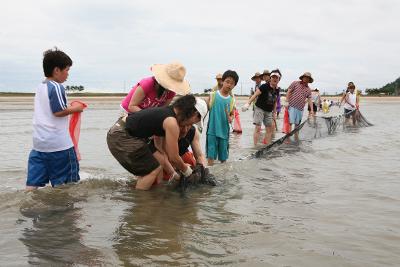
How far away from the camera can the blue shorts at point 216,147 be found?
253 inches

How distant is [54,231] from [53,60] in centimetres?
157

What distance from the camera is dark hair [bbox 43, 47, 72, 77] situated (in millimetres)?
4098

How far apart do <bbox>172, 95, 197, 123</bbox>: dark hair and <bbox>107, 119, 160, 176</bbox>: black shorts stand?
25.3 inches

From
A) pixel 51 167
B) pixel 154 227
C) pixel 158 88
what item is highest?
pixel 158 88

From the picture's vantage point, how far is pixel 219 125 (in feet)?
21.0

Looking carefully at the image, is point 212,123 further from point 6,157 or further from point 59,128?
point 6,157

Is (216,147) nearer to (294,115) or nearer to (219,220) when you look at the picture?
(219,220)

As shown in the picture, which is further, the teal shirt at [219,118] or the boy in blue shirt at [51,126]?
the teal shirt at [219,118]

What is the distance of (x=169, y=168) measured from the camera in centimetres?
488

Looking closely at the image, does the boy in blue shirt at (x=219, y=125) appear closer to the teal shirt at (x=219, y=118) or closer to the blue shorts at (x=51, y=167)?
the teal shirt at (x=219, y=118)

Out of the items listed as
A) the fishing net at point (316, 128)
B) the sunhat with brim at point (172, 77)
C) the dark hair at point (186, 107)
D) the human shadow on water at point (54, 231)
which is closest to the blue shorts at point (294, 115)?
the fishing net at point (316, 128)

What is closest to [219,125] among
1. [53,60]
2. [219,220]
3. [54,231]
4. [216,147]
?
[216,147]

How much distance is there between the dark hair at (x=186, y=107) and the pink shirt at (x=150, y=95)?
0.73 meters

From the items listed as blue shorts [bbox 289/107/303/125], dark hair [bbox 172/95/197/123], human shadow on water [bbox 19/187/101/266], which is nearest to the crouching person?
dark hair [bbox 172/95/197/123]
